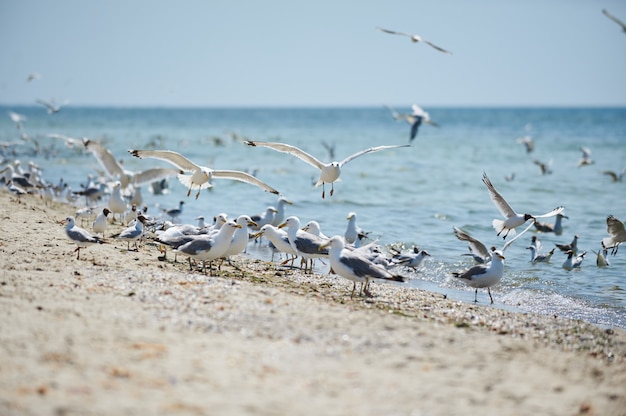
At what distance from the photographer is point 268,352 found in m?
6.22

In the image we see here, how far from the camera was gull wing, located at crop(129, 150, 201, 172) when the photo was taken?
1221cm

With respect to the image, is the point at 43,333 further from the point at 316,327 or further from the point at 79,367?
the point at 316,327

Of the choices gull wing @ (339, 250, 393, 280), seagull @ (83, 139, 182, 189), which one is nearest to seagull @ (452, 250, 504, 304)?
gull wing @ (339, 250, 393, 280)

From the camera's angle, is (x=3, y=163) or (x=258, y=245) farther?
(x=3, y=163)

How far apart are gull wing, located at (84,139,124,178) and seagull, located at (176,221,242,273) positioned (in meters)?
5.06

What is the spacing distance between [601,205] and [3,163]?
20.8 metres

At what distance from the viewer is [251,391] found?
538 cm

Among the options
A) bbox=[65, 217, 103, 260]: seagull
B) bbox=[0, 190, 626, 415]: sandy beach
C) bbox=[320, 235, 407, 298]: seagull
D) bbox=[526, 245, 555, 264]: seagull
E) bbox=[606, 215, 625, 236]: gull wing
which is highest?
bbox=[606, 215, 625, 236]: gull wing

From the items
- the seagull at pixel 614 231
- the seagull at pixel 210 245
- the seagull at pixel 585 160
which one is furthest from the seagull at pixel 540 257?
the seagull at pixel 585 160

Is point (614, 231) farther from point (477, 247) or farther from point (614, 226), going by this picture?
point (477, 247)

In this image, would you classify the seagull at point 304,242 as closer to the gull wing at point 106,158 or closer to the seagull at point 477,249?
the seagull at point 477,249

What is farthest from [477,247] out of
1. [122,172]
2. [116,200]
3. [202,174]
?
[122,172]

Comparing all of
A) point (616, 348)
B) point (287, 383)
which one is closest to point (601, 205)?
point (616, 348)

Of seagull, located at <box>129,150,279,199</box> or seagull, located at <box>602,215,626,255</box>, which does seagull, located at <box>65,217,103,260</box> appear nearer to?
seagull, located at <box>129,150,279,199</box>
